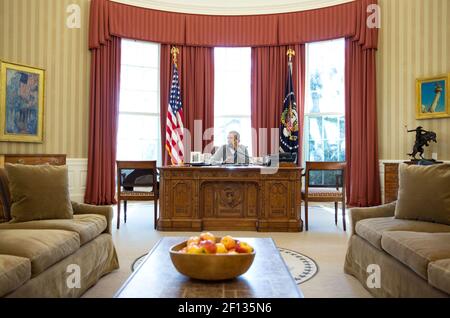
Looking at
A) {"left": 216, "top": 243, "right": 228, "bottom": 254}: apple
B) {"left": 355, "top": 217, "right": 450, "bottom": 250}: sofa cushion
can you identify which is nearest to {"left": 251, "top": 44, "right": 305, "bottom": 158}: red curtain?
{"left": 355, "top": 217, "right": 450, "bottom": 250}: sofa cushion

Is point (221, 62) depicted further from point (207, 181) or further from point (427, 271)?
point (427, 271)

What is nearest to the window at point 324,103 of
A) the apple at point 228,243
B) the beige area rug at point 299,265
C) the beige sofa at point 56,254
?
the beige area rug at point 299,265

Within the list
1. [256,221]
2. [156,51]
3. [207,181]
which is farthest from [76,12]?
[256,221]

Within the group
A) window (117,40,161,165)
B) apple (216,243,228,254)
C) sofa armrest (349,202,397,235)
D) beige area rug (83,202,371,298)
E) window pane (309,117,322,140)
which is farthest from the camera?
window pane (309,117,322,140)

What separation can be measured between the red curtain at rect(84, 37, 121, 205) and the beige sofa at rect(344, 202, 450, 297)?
4716mm

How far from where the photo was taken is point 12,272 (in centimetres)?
173

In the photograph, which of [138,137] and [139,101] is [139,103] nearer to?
[139,101]

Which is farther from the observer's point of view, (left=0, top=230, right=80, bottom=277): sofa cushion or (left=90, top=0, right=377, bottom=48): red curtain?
(left=90, top=0, right=377, bottom=48): red curtain

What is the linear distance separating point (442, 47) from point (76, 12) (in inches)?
231

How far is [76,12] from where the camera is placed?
6.46 meters

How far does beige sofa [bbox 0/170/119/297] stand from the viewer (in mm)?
1824

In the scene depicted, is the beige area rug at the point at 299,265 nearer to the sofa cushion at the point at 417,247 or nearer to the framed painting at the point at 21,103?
the sofa cushion at the point at 417,247

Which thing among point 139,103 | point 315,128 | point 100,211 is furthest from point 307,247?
point 139,103

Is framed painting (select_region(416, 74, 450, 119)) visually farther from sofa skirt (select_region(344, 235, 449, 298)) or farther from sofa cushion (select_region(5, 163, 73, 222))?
sofa cushion (select_region(5, 163, 73, 222))
